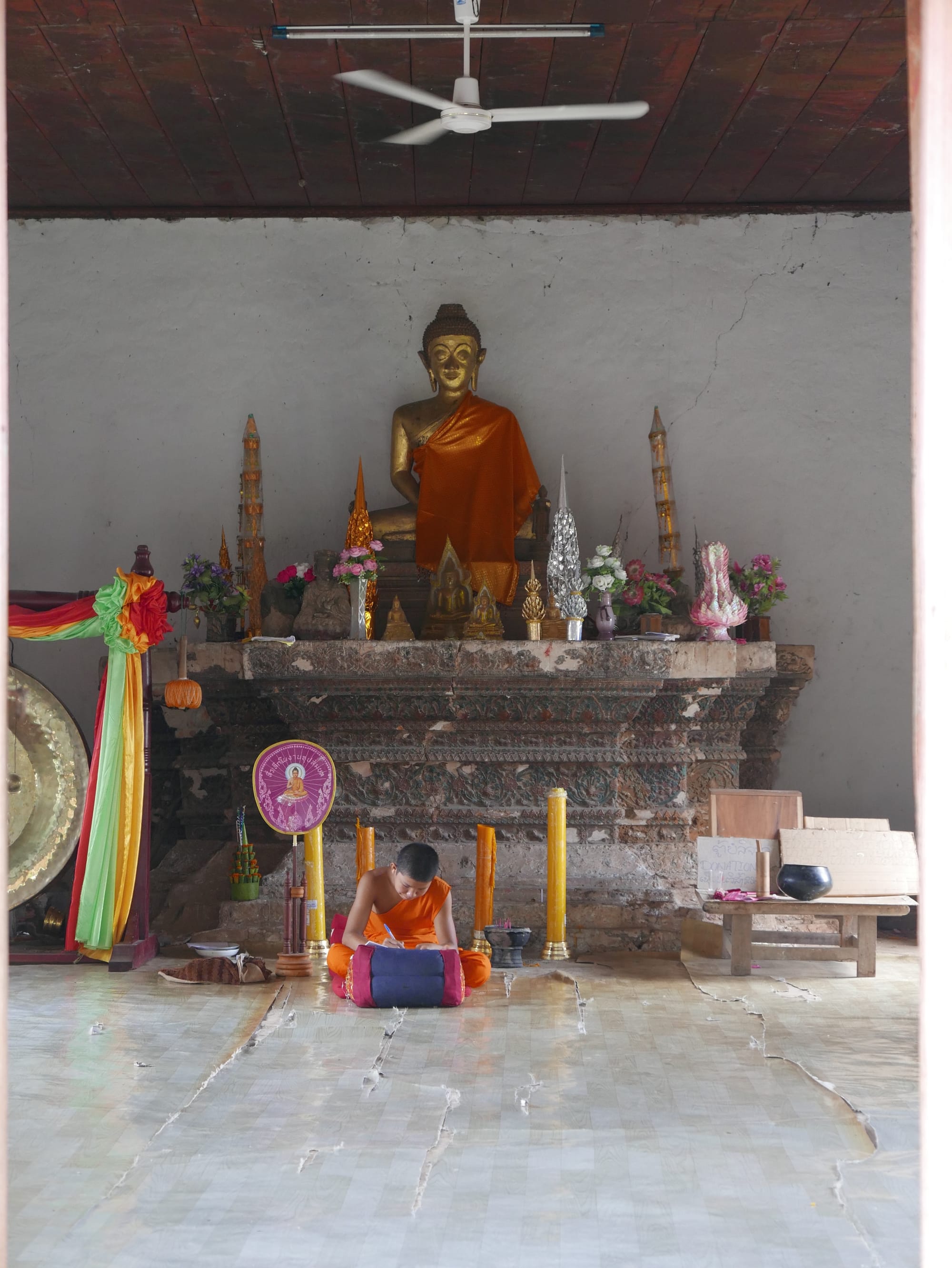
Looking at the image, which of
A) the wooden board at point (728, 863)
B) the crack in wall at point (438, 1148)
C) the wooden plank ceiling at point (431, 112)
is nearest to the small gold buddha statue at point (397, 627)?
the wooden board at point (728, 863)

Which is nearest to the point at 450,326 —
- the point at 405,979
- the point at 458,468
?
the point at 458,468

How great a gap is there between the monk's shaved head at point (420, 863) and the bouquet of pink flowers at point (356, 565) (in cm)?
211

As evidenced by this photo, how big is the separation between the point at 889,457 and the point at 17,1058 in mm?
6202

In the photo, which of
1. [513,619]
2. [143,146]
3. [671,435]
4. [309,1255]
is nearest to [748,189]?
[671,435]

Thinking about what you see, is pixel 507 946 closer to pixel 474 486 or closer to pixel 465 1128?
pixel 465 1128

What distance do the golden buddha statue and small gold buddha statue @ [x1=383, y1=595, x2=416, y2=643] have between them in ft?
1.87

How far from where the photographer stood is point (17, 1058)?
474 cm

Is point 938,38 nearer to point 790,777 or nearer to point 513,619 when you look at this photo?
point 513,619

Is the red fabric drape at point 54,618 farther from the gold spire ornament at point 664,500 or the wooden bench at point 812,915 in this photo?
the gold spire ornament at point 664,500

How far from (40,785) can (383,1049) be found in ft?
9.26

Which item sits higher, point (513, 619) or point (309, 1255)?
point (513, 619)

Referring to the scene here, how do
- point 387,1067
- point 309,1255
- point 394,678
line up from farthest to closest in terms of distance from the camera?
point 394,678
point 387,1067
point 309,1255

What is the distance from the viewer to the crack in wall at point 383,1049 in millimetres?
4435

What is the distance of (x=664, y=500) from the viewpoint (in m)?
8.16
